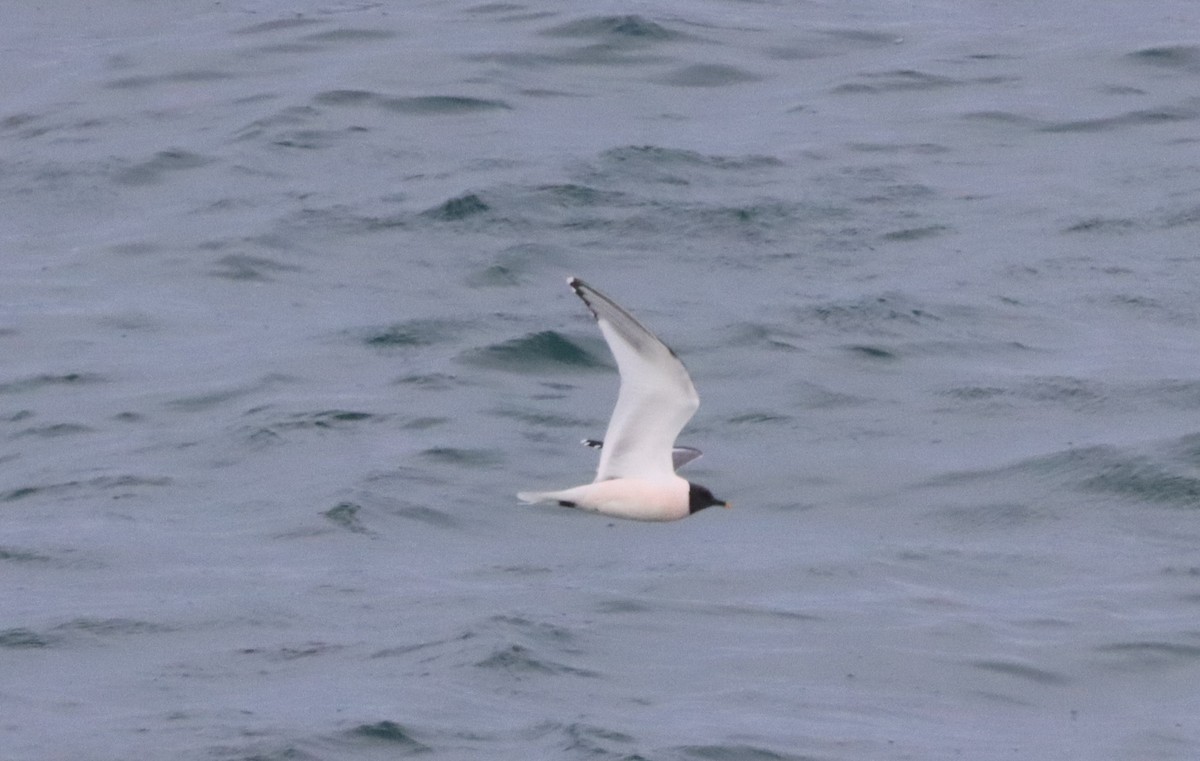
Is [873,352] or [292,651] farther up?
[873,352]

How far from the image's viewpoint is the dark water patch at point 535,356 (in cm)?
2008

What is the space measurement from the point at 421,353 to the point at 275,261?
2595 mm

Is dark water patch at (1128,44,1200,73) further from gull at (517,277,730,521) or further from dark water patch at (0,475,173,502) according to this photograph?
gull at (517,277,730,521)

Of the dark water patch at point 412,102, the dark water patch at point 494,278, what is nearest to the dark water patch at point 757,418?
the dark water patch at point 494,278

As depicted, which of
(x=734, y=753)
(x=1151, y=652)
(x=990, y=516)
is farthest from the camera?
(x=990, y=516)

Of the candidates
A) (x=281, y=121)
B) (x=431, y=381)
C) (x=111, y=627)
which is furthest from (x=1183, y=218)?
(x=111, y=627)

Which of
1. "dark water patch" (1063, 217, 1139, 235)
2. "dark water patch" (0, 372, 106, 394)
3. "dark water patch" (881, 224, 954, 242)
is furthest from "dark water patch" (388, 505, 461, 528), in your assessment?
"dark water patch" (1063, 217, 1139, 235)

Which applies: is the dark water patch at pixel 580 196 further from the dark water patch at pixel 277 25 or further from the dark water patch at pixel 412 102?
the dark water patch at pixel 277 25

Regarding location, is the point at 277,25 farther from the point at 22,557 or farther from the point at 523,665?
the point at 523,665

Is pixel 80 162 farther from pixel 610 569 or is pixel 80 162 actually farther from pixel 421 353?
pixel 610 569

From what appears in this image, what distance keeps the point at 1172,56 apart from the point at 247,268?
35.2 feet

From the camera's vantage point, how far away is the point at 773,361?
20.3m

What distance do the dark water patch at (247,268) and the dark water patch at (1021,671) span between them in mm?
8672

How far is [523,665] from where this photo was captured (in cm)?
1558
